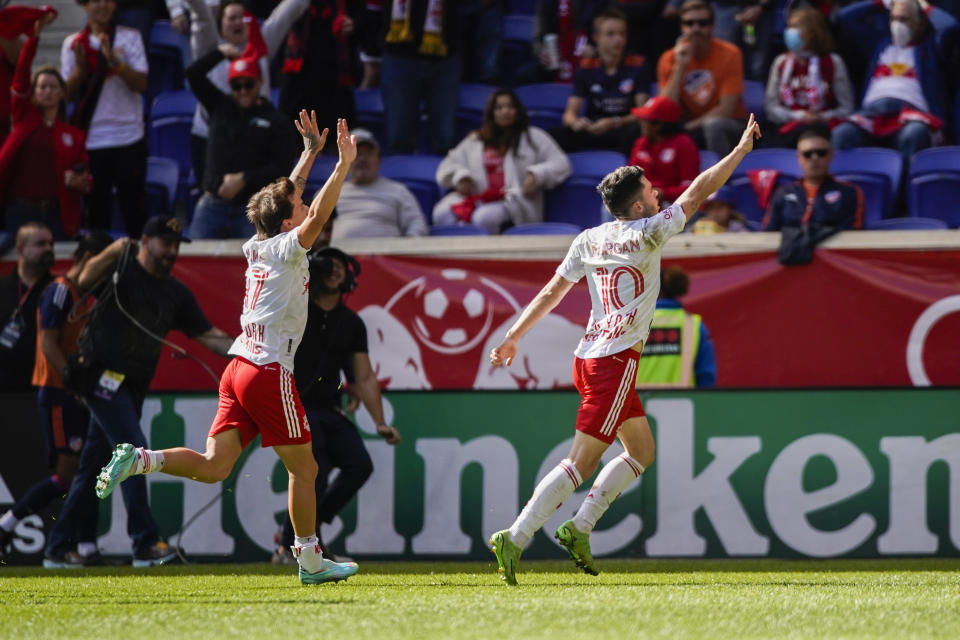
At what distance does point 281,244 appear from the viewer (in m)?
6.98

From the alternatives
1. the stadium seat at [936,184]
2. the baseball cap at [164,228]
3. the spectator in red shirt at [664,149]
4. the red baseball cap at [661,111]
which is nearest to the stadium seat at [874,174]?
the stadium seat at [936,184]

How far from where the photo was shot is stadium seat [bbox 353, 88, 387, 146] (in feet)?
47.1

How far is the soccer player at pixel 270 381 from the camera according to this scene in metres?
7.03

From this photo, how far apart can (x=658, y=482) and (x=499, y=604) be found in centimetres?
365

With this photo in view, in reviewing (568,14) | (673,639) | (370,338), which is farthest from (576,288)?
(673,639)

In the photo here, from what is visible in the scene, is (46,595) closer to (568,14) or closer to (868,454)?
(868,454)

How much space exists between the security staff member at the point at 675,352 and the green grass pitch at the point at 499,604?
1.72 m

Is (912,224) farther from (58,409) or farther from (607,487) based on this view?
(58,409)

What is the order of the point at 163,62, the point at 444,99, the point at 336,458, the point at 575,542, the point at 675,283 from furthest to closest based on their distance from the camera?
1. the point at 163,62
2. the point at 444,99
3. the point at 675,283
4. the point at 336,458
5. the point at 575,542

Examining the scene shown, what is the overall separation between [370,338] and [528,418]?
214cm

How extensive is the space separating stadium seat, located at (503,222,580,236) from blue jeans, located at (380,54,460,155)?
63.0 inches

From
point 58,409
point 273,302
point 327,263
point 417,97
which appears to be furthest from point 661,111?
point 273,302

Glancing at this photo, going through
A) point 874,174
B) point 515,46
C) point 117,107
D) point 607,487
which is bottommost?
point 607,487

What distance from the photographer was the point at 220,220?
1211 centimetres
